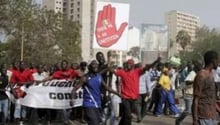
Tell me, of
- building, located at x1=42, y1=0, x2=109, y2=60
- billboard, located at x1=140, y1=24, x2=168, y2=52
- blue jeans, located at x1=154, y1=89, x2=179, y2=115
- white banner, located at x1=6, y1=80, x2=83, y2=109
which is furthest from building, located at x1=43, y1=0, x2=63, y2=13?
billboard, located at x1=140, y1=24, x2=168, y2=52

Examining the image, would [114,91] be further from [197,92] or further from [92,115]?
[197,92]

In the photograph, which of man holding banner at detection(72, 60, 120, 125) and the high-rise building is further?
the high-rise building

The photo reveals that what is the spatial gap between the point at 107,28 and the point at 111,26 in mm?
104

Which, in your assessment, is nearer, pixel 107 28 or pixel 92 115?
pixel 92 115

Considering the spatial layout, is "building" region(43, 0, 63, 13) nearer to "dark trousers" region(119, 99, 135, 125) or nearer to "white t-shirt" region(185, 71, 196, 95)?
"white t-shirt" region(185, 71, 196, 95)

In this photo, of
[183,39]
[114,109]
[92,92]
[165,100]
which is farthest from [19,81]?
[183,39]

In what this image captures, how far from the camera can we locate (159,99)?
1816 centimetres

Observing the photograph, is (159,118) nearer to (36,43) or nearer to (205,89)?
(205,89)

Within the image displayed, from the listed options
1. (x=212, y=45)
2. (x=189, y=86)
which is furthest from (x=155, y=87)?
(x=212, y=45)

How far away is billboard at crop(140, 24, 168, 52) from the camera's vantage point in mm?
12692

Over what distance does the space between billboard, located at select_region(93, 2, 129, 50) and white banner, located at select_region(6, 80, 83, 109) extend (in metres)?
2.23

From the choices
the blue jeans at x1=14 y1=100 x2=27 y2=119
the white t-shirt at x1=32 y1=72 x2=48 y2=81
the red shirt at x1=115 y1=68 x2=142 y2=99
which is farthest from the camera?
the white t-shirt at x1=32 y1=72 x2=48 y2=81

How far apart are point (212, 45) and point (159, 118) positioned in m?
76.9

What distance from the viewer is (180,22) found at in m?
173
